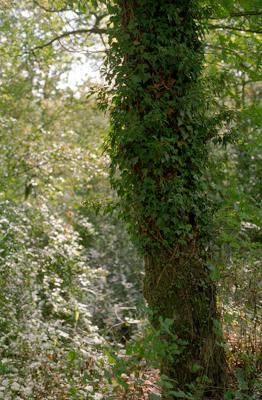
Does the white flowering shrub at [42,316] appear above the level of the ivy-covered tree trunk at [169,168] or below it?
below

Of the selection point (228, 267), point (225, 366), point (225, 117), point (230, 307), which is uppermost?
point (225, 117)

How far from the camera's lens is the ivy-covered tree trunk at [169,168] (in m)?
4.13

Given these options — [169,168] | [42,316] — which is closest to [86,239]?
[42,316]

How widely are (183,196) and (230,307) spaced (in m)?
1.16

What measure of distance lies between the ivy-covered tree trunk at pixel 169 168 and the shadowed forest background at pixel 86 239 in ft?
0.60

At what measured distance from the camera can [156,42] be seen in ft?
14.1

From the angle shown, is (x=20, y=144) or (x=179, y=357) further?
(x=20, y=144)

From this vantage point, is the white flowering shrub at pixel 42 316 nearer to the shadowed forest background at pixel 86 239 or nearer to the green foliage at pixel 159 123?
the shadowed forest background at pixel 86 239

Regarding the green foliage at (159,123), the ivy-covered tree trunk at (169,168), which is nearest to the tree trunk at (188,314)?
the ivy-covered tree trunk at (169,168)

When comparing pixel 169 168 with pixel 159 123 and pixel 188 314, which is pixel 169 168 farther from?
pixel 188 314

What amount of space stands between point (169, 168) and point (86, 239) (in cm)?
786

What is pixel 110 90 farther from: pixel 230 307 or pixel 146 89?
pixel 230 307

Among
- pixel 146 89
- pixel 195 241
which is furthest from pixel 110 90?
pixel 195 241

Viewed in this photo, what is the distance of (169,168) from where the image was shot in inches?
167
